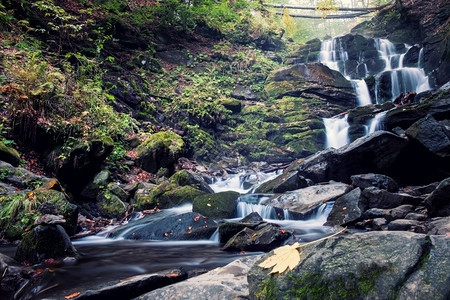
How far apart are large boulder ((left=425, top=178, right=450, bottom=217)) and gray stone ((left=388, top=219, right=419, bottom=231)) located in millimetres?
540

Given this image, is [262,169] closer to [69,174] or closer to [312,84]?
[312,84]

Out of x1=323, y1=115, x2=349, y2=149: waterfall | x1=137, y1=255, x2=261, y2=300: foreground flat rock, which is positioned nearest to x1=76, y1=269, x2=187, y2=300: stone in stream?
x1=137, y1=255, x2=261, y2=300: foreground flat rock

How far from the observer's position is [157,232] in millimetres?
6203

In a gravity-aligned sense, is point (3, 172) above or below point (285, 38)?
below

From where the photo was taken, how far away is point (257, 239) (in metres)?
4.75

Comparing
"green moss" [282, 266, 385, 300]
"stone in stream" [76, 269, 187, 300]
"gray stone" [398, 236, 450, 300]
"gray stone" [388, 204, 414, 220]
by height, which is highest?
"gray stone" [398, 236, 450, 300]

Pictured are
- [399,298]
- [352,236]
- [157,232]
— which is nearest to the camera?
[399,298]

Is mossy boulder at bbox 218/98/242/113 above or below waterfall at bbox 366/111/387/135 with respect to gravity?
above

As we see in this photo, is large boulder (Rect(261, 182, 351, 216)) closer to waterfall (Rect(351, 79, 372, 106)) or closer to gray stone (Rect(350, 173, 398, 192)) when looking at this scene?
gray stone (Rect(350, 173, 398, 192))

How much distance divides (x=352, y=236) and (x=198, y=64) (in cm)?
1932

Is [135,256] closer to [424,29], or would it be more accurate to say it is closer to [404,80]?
[404,80]

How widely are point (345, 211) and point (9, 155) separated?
8091mm

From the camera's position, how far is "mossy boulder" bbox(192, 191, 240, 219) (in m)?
7.46

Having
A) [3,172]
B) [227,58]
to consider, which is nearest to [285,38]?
[227,58]
